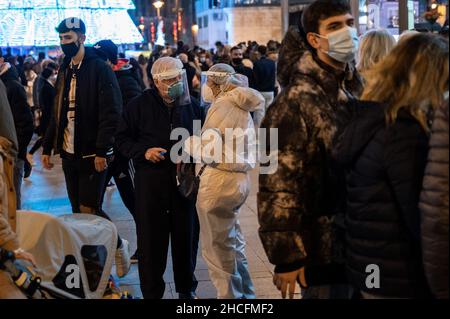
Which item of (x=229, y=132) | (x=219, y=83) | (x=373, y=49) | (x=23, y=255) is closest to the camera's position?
(x=23, y=255)

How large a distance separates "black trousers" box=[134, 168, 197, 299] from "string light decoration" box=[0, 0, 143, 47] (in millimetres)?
4565

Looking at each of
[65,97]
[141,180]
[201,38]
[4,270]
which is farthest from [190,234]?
[201,38]

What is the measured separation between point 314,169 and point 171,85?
97.6 inches

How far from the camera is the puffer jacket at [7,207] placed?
3.87m

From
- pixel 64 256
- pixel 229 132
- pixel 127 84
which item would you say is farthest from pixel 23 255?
pixel 127 84

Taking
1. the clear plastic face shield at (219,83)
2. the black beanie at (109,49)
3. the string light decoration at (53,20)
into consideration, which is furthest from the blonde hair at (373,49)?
the string light decoration at (53,20)

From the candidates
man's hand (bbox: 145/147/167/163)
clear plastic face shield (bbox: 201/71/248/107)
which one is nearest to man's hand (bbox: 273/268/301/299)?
man's hand (bbox: 145/147/167/163)

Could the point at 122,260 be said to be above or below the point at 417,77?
below

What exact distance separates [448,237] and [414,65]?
74 centimetres

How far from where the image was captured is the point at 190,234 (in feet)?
20.0

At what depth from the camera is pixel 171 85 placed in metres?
5.91

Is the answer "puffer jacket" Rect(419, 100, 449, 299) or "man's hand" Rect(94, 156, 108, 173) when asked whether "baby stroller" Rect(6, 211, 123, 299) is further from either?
"puffer jacket" Rect(419, 100, 449, 299)

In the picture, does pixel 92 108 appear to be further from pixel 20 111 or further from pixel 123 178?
pixel 20 111
